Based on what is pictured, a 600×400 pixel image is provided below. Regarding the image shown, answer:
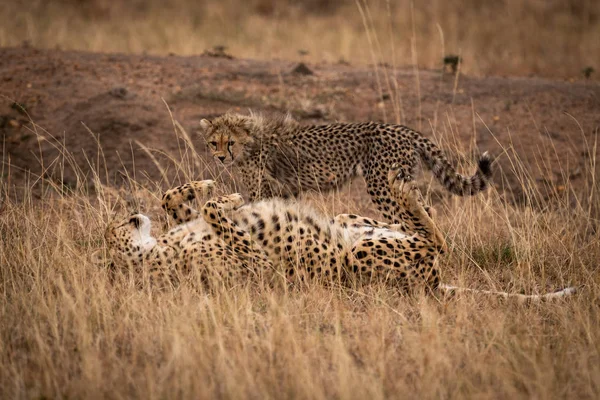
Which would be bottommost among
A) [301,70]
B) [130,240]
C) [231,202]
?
[130,240]

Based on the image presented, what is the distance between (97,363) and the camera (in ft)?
9.44

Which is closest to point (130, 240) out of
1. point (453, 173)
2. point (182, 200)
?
point (182, 200)

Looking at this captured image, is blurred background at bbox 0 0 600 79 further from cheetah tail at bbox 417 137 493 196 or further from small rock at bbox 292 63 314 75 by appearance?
cheetah tail at bbox 417 137 493 196

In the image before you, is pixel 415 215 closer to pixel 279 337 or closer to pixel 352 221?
pixel 352 221

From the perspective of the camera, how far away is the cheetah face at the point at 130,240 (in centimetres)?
384

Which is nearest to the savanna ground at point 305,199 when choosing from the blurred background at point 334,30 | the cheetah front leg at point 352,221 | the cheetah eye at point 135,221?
the blurred background at point 334,30

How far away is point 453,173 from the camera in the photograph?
4.89 metres

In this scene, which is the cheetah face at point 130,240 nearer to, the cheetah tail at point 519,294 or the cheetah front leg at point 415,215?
the cheetah front leg at point 415,215

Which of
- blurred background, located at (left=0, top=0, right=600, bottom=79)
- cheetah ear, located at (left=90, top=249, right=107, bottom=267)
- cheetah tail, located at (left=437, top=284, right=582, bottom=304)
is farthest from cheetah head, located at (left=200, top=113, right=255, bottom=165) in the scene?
blurred background, located at (left=0, top=0, right=600, bottom=79)

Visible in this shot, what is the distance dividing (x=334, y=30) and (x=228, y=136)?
668 centimetres

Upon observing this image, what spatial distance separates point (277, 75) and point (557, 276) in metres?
4.36

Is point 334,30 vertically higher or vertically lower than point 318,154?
higher

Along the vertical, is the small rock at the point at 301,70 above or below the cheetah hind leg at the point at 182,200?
above

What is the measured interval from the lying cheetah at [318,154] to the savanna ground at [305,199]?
0.20 metres
